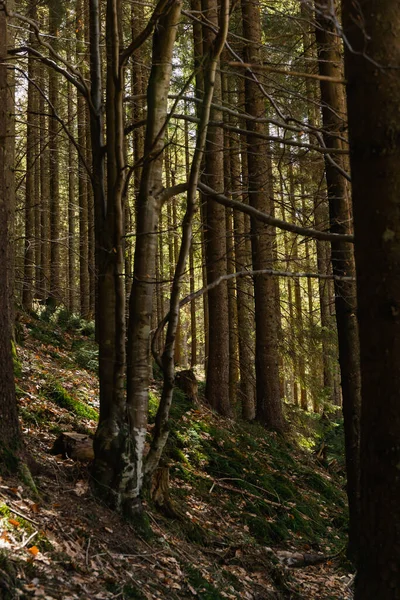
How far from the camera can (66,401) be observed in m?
8.12

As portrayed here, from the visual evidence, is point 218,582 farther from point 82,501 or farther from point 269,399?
point 269,399

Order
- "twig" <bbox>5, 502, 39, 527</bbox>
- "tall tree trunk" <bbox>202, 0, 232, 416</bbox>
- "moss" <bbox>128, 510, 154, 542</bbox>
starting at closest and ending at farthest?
"twig" <bbox>5, 502, 39, 527</bbox>
"moss" <bbox>128, 510, 154, 542</bbox>
"tall tree trunk" <bbox>202, 0, 232, 416</bbox>

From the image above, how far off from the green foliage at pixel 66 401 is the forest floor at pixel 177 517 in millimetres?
23

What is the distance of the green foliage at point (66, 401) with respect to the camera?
8049mm

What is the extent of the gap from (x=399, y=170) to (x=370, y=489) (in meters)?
1.69

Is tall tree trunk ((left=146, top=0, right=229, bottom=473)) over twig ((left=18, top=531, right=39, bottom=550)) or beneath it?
over

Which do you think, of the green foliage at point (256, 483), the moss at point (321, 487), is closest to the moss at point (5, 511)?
the green foliage at point (256, 483)

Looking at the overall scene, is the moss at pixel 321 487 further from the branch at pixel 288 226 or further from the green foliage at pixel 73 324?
the green foliage at pixel 73 324

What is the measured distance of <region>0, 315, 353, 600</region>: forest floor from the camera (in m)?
4.03

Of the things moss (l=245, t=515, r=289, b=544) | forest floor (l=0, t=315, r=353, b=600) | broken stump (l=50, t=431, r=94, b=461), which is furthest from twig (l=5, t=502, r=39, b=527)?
moss (l=245, t=515, r=289, b=544)

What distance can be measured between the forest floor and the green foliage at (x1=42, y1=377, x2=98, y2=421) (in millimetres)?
23

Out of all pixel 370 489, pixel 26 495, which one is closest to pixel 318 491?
pixel 26 495

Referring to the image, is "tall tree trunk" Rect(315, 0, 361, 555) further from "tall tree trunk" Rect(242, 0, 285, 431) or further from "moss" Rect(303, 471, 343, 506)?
"tall tree trunk" Rect(242, 0, 285, 431)

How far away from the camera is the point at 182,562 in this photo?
5.20m
